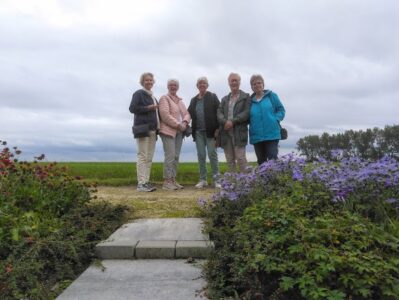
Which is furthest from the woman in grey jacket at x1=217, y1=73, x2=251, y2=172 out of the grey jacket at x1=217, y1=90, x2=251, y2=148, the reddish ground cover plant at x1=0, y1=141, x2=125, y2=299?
the reddish ground cover plant at x1=0, y1=141, x2=125, y2=299

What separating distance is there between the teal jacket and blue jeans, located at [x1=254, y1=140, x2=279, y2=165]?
13 centimetres

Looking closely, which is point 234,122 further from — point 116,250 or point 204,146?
point 116,250

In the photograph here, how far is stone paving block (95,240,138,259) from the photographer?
3979mm

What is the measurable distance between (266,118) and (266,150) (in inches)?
21.2

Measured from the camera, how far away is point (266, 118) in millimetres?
6668

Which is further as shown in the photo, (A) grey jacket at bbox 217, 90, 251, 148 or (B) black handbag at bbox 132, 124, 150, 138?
(B) black handbag at bbox 132, 124, 150, 138

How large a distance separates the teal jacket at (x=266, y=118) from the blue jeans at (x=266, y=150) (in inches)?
5.0

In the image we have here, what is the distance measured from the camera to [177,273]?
347cm

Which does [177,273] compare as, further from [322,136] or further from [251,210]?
[322,136]

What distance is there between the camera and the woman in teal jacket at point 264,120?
6656mm

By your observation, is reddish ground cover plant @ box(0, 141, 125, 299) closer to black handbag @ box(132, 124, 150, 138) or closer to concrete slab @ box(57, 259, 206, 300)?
concrete slab @ box(57, 259, 206, 300)

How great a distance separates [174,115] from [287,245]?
16.4 feet

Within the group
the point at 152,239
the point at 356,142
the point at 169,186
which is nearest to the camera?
the point at 152,239

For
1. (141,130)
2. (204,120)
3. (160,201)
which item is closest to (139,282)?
(160,201)
